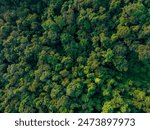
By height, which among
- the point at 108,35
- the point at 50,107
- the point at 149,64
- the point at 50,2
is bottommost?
the point at 50,107

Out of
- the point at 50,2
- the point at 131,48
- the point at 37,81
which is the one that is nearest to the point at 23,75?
the point at 37,81

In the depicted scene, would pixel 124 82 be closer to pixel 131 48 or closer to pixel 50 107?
pixel 131 48

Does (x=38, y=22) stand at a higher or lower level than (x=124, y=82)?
higher

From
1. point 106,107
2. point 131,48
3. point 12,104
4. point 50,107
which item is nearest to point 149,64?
point 131,48

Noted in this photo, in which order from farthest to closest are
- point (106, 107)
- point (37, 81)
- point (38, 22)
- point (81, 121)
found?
point (38, 22) < point (37, 81) < point (106, 107) < point (81, 121)

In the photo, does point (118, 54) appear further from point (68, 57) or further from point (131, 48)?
point (68, 57)

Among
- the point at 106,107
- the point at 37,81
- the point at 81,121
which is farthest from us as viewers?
the point at 37,81

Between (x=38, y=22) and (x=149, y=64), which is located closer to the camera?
(x=149, y=64)
